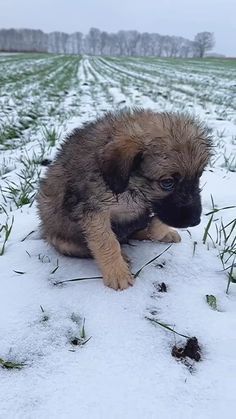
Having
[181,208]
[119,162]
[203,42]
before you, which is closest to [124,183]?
[119,162]

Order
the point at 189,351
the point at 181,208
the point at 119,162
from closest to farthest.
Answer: the point at 189,351 < the point at 119,162 < the point at 181,208

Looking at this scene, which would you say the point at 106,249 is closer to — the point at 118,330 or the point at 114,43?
the point at 118,330

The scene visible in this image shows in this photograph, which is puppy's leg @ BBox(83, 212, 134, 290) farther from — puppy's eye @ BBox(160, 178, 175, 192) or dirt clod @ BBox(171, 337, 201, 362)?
dirt clod @ BBox(171, 337, 201, 362)

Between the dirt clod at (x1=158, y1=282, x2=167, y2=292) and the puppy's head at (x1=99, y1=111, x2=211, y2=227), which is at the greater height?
the puppy's head at (x1=99, y1=111, x2=211, y2=227)

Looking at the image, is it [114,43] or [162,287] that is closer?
[162,287]

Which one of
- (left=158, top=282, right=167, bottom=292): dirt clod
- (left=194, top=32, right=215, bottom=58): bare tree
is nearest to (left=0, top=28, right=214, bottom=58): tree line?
(left=194, top=32, right=215, bottom=58): bare tree

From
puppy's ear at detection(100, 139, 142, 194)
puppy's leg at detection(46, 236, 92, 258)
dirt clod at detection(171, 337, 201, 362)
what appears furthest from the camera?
puppy's leg at detection(46, 236, 92, 258)

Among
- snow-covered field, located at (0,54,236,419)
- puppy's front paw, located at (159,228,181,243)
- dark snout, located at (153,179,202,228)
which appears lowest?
snow-covered field, located at (0,54,236,419)

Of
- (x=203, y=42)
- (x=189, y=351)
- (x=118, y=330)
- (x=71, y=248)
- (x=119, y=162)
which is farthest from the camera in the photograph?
(x=203, y=42)
